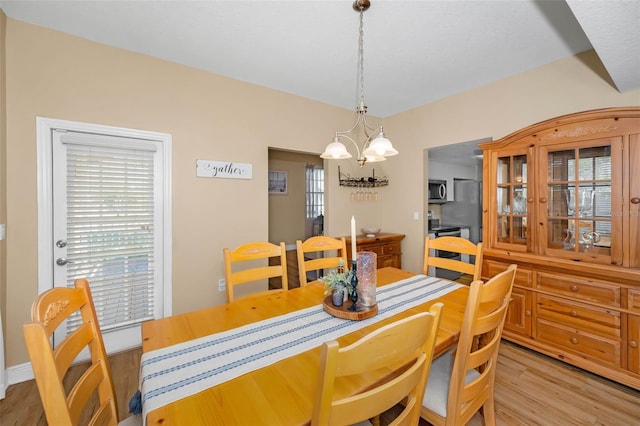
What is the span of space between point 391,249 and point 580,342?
203 cm

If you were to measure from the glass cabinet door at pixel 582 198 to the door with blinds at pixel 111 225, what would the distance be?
360 cm

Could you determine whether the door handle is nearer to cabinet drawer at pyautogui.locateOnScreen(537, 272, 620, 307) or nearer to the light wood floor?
the light wood floor

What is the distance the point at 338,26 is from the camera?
79.6 inches

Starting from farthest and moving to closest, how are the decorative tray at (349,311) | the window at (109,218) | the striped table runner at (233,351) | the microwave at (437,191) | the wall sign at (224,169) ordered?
the microwave at (437,191), the wall sign at (224,169), the window at (109,218), the decorative tray at (349,311), the striped table runner at (233,351)

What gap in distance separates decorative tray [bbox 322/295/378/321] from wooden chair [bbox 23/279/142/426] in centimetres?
90

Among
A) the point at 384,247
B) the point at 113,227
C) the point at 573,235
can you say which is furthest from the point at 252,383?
the point at 384,247

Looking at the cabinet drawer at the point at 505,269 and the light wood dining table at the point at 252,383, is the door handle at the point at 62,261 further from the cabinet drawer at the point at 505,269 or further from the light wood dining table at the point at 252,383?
the cabinet drawer at the point at 505,269

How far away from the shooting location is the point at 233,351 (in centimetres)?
106

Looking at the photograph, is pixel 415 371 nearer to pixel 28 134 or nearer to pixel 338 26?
pixel 338 26

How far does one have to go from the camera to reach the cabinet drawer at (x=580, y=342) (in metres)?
1.93

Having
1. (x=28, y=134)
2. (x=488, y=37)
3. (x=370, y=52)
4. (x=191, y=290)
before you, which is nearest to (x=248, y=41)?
(x=370, y=52)

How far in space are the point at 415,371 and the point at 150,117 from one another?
2.87 meters

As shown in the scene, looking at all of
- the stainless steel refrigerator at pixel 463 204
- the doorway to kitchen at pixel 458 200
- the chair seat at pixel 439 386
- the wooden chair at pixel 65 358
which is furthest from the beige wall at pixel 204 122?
the stainless steel refrigerator at pixel 463 204

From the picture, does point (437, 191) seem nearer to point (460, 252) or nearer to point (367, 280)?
point (460, 252)
